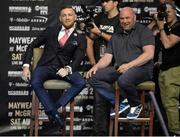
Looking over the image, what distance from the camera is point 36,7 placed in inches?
250

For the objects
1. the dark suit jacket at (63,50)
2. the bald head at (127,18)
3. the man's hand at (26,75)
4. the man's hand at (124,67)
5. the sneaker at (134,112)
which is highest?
the bald head at (127,18)

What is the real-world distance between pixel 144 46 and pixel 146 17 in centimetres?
114

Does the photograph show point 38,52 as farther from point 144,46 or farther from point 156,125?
point 156,125

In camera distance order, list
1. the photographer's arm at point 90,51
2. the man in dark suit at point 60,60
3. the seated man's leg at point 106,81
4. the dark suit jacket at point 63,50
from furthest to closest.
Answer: the photographer's arm at point 90,51 → the dark suit jacket at point 63,50 → the seated man's leg at point 106,81 → the man in dark suit at point 60,60

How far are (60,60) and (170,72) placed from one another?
4.51ft

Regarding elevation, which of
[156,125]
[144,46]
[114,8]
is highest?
[114,8]

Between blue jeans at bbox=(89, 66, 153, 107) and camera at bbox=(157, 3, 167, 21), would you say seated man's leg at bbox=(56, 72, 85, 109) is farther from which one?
camera at bbox=(157, 3, 167, 21)

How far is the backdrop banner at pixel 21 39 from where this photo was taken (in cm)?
633

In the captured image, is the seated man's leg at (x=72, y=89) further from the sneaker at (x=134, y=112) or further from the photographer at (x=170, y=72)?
the photographer at (x=170, y=72)

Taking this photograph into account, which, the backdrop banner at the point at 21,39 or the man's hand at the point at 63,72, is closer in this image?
the man's hand at the point at 63,72

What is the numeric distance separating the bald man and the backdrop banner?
0.89 m

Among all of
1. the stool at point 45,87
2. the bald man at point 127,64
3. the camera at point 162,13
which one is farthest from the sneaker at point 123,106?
the camera at point 162,13

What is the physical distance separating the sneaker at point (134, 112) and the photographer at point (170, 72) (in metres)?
0.62

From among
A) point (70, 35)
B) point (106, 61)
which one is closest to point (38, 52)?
point (70, 35)
